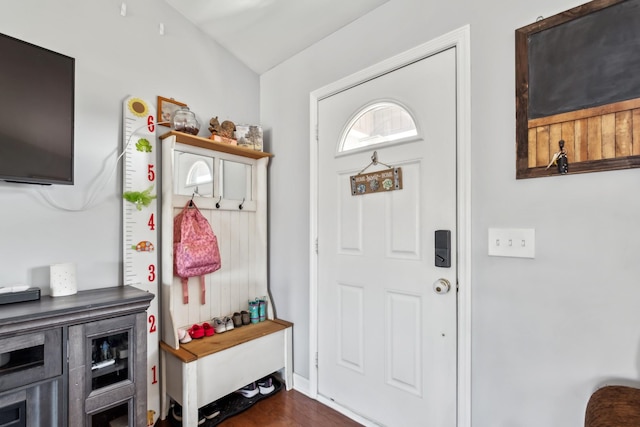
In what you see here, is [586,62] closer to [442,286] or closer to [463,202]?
[463,202]

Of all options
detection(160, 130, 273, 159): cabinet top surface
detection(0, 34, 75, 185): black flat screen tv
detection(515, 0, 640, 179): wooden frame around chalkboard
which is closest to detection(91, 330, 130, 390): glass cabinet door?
detection(0, 34, 75, 185): black flat screen tv

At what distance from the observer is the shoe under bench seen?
66.6 inches

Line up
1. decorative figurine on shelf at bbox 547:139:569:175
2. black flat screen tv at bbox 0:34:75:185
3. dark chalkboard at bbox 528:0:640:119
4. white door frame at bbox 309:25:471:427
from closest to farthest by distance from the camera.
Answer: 1. dark chalkboard at bbox 528:0:640:119
2. decorative figurine on shelf at bbox 547:139:569:175
3. black flat screen tv at bbox 0:34:75:185
4. white door frame at bbox 309:25:471:427

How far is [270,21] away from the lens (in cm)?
203

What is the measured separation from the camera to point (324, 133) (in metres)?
2.09

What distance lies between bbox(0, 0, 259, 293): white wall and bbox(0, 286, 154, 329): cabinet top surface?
0.69 feet

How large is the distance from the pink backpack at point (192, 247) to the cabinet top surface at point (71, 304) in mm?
299

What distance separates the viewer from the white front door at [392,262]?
153 centimetres

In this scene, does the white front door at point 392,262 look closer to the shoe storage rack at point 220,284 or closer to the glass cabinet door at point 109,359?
the shoe storage rack at point 220,284

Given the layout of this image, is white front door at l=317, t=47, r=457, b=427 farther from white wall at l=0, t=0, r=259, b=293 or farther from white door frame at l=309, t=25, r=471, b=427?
white wall at l=0, t=0, r=259, b=293

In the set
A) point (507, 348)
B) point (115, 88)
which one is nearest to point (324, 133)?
point (115, 88)

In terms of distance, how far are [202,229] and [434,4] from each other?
73.3 inches

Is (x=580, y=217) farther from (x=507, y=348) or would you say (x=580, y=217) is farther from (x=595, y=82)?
(x=507, y=348)

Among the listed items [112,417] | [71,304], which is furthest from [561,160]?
[112,417]
